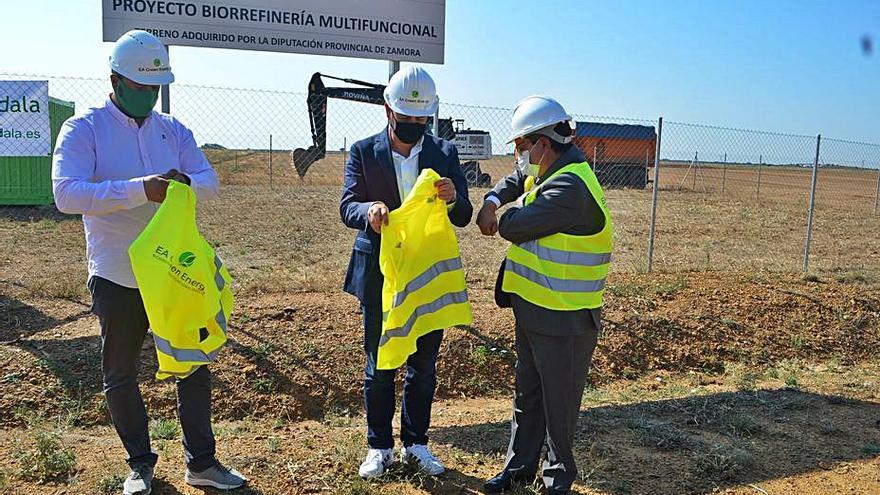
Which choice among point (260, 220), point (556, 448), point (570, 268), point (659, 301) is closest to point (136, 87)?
point (570, 268)

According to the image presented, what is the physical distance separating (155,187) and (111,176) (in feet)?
0.94

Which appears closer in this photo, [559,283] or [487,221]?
[559,283]

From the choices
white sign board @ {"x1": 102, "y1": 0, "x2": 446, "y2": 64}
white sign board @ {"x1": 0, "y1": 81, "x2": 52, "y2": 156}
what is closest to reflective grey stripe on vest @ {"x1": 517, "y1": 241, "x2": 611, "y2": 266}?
white sign board @ {"x1": 102, "y1": 0, "x2": 446, "y2": 64}

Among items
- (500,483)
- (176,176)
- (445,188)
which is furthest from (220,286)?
(500,483)

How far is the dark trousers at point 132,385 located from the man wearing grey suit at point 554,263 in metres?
1.60

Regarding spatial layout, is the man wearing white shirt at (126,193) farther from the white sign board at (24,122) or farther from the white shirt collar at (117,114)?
the white sign board at (24,122)

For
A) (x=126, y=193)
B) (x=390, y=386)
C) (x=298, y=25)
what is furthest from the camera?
(x=298, y=25)

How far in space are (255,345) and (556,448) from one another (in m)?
2.98

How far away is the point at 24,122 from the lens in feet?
37.0

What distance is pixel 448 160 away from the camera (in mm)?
3711

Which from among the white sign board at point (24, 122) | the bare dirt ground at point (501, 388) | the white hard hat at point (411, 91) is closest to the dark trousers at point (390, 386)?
the bare dirt ground at point (501, 388)

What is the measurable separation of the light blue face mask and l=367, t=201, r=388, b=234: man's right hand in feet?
2.31

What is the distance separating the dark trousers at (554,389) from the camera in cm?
337

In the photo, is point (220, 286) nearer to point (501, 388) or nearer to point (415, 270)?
point (415, 270)
